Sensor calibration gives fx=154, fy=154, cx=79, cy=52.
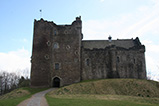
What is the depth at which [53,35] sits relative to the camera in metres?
44.2

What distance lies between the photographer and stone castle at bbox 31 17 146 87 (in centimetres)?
4181

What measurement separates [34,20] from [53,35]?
23.6 feet

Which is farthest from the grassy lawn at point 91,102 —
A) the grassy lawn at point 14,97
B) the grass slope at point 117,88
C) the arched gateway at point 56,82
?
the arched gateway at point 56,82

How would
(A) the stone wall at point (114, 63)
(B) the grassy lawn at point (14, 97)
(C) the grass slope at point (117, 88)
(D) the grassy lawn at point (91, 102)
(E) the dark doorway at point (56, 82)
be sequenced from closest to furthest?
(D) the grassy lawn at point (91, 102) → (B) the grassy lawn at point (14, 97) → (C) the grass slope at point (117, 88) → (E) the dark doorway at point (56, 82) → (A) the stone wall at point (114, 63)

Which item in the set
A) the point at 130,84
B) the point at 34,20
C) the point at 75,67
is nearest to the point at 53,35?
the point at 34,20

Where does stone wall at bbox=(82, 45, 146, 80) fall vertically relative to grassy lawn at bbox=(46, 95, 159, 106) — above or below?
above

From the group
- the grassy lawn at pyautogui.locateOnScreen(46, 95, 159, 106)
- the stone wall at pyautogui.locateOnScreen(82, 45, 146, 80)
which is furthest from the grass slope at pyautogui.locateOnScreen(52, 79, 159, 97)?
the grassy lawn at pyautogui.locateOnScreen(46, 95, 159, 106)

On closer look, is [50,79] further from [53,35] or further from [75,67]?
[53,35]

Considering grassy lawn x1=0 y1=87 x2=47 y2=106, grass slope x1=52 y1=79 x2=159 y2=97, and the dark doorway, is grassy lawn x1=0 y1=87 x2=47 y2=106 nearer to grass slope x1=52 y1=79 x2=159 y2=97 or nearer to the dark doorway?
the dark doorway

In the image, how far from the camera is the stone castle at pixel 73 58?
41.8 metres

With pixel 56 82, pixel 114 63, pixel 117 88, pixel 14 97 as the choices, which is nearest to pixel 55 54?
pixel 56 82

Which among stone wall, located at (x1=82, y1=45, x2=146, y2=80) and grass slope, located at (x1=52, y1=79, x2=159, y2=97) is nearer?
grass slope, located at (x1=52, y1=79, x2=159, y2=97)

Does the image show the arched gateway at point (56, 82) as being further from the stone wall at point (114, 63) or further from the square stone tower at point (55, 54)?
the stone wall at point (114, 63)

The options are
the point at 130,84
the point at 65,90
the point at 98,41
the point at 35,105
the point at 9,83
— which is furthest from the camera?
the point at 9,83
